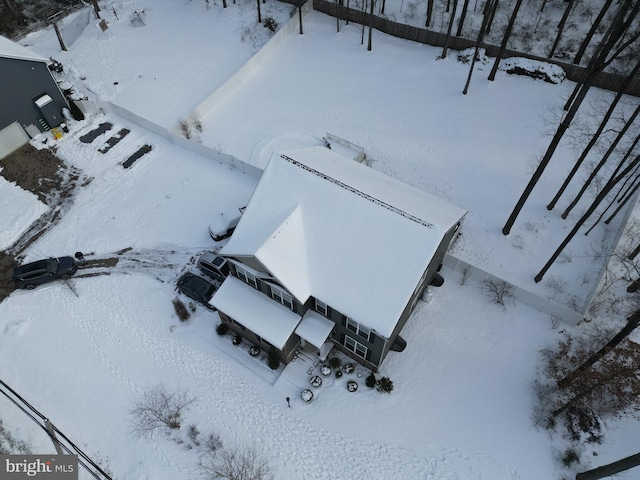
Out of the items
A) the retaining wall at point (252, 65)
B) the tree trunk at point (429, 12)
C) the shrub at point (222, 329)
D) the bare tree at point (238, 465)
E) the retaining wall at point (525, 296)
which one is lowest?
the bare tree at point (238, 465)

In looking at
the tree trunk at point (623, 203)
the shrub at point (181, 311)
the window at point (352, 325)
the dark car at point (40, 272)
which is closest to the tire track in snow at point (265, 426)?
the shrub at point (181, 311)

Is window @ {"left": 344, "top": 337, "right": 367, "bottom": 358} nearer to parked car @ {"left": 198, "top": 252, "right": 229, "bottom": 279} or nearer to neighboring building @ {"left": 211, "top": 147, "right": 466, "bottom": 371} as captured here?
neighboring building @ {"left": 211, "top": 147, "right": 466, "bottom": 371}

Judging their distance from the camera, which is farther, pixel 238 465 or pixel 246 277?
pixel 246 277

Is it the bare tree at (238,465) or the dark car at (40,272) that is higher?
the dark car at (40,272)

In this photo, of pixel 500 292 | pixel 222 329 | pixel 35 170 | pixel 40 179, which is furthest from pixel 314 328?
pixel 35 170

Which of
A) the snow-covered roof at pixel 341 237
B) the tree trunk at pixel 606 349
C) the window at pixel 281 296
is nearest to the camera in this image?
the tree trunk at pixel 606 349

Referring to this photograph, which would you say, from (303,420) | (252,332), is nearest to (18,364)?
(252,332)

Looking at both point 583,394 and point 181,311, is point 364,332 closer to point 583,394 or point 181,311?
point 583,394

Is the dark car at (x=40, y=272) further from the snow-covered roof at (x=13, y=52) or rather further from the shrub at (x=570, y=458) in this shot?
the shrub at (x=570, y=458)
